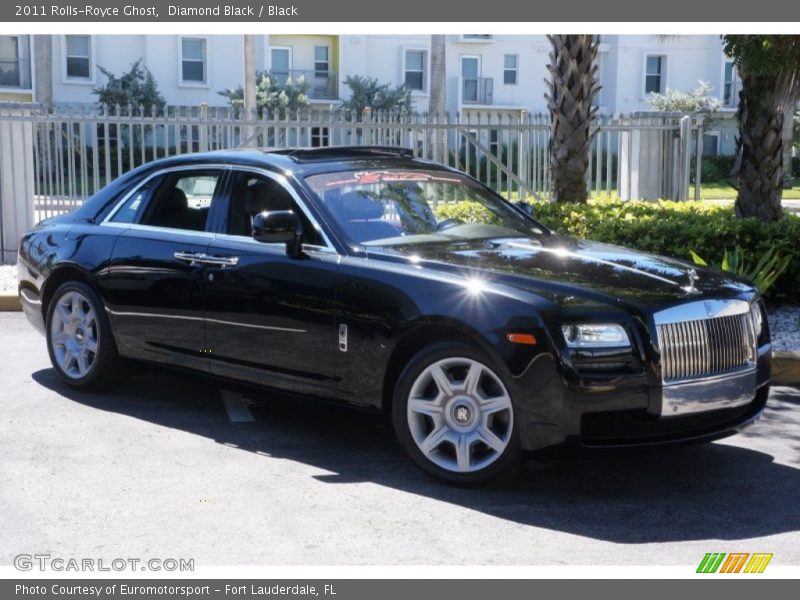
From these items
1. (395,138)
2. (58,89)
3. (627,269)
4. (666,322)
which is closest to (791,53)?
(627,269)

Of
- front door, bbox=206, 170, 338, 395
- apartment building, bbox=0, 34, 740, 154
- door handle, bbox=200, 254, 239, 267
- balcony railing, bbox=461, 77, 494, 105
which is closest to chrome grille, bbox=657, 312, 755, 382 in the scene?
front door, bbox=206, 170, 338, 395

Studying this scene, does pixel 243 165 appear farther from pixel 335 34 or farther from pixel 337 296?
pixel 335 34

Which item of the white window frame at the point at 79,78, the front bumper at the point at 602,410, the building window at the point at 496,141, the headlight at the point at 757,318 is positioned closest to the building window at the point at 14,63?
the white window frame at the point at 79,78

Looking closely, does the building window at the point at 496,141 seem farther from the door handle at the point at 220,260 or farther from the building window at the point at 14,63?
the building window at the point at 14,63

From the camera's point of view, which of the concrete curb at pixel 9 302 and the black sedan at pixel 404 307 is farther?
the concrete curb at pixel 9 302

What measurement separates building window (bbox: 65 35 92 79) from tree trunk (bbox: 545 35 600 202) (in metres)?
32.5

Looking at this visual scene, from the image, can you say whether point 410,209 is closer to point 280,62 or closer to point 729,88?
point 280,62

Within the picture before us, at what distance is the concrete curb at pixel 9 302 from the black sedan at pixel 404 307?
3.61 metres

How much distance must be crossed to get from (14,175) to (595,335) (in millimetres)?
10286

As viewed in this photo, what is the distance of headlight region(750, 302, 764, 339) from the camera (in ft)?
19.8

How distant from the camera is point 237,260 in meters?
6.60

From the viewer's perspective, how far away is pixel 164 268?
699 centimetres

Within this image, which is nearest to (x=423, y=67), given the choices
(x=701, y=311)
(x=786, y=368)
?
(x=786, y=368)

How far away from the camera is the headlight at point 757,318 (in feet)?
19.8
